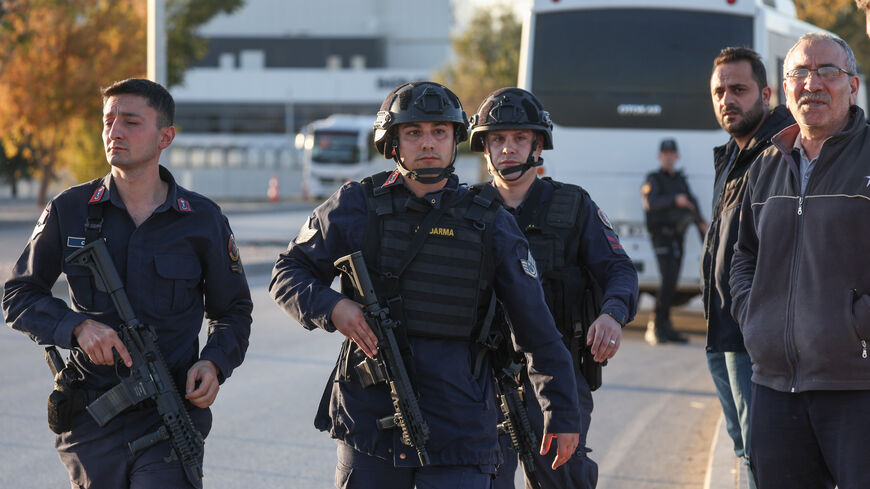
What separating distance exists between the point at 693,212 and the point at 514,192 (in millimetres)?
6931

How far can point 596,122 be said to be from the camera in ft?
40.6

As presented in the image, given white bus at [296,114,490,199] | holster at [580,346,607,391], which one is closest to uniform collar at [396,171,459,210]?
holster at [580,346,607,391]

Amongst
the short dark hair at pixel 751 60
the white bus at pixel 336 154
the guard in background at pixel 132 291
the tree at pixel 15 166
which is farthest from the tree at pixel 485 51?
the guard in background at pixel 132 291

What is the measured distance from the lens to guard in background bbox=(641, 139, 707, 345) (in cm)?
1132

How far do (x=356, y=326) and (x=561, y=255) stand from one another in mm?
1404

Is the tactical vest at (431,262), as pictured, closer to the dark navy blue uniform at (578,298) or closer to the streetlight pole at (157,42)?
the dark navy blue uniform at (578,298)

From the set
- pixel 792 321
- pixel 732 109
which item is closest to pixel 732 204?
pixel 732 109

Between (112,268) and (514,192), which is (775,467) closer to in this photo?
(514,192)

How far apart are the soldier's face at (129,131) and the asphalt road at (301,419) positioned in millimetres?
2886

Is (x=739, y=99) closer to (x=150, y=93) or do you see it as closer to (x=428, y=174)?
(x=428, y=174)

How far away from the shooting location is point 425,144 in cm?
378

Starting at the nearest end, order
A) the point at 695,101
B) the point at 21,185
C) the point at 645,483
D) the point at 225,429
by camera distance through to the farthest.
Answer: the point at 645,483 < the point at 225,429 < the point at 695,101 < the point at 21,185

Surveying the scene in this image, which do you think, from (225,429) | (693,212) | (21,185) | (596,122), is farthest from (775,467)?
(21,185)

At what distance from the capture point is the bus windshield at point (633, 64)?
12258mm
